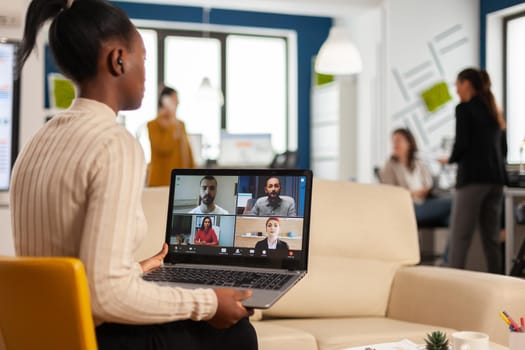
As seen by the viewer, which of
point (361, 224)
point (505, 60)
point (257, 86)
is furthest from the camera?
point (257, 86)

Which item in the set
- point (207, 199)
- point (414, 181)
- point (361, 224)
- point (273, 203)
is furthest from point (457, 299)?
point (414, 181)

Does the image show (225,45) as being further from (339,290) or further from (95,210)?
(95,210)

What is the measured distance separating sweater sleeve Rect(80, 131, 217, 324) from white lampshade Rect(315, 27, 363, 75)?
210 inches

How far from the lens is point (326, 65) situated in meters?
6.57

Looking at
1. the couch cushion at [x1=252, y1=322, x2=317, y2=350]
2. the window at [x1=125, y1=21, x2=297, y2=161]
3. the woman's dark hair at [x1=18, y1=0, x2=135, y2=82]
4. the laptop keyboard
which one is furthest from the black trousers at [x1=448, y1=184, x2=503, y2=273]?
the window at [x1=125, y1=21, x2=297, y2=161]

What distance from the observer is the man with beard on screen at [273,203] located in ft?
5.91

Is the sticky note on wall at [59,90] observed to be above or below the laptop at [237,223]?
above

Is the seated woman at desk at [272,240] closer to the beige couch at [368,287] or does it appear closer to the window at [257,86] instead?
the beige couch at [368,287]

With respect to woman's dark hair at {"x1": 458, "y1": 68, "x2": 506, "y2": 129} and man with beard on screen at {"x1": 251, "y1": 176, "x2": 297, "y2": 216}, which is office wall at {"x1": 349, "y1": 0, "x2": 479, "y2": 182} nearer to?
woman's dark hair at {"x1": 458, "y1": 68, "x2": 506, "y2": 129}

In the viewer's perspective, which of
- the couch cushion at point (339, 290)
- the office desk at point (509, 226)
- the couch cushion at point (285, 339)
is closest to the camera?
the couch cushion at point (285, 339)

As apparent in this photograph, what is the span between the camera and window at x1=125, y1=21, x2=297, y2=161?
9406mm

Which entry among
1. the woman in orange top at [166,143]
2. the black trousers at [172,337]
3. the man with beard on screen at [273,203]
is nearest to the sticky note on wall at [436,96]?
the woman in orange top at [166,143]

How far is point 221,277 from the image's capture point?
5.40 feet

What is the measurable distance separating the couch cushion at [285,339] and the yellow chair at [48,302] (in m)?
1.09
